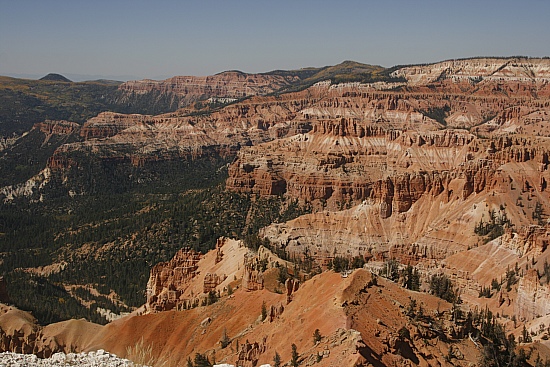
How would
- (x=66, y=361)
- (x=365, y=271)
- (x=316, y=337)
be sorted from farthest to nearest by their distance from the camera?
(x=365, y=271) → (x=316, y=337) → (x=66, y=361)

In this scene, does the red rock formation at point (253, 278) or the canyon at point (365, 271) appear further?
the red rock formation at point (253, 278)

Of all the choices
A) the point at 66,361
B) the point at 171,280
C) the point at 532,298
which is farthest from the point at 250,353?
the point at 171,280

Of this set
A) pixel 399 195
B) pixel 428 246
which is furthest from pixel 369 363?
pixel 399 195

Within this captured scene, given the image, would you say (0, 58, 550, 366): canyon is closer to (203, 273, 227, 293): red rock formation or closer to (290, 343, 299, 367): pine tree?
(203, 273, 227, 293): red rock formation

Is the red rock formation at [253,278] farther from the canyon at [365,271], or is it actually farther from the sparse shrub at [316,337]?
the sparse shrub at [316,337]

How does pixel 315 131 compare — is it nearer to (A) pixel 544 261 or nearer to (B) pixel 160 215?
(B) pixel 160 215

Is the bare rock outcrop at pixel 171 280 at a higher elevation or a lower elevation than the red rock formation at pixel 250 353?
lower

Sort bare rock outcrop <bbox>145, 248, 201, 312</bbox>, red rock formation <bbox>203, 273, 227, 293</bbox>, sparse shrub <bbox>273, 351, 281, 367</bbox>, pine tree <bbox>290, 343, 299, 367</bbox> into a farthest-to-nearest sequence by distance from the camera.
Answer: bare rock outcrop <bbox>145, 248, 201, 312</bbox> < red rock formation <bbox>203, 273, 227, 293</bbox> < sparse shrub <bbox>273, 351, 281, 367</bbox> < pine tree <bbox>290, 343, 299, 367</bbox>

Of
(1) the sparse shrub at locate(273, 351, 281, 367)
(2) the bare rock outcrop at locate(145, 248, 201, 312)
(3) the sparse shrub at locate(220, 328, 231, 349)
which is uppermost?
(1) the sparse shrub at locate(273, 351, 281, 367)

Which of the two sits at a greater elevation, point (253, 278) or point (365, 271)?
point (365, 271)

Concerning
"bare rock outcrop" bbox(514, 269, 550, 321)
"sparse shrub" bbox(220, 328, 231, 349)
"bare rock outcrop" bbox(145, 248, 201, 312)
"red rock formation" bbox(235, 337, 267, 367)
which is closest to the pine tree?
"red rock formation" bbox(235, 337, 267, 367)

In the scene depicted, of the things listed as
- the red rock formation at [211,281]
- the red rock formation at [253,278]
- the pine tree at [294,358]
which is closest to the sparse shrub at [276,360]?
the pine tree at [294,358]

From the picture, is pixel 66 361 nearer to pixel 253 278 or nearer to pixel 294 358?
pixel 294 358
